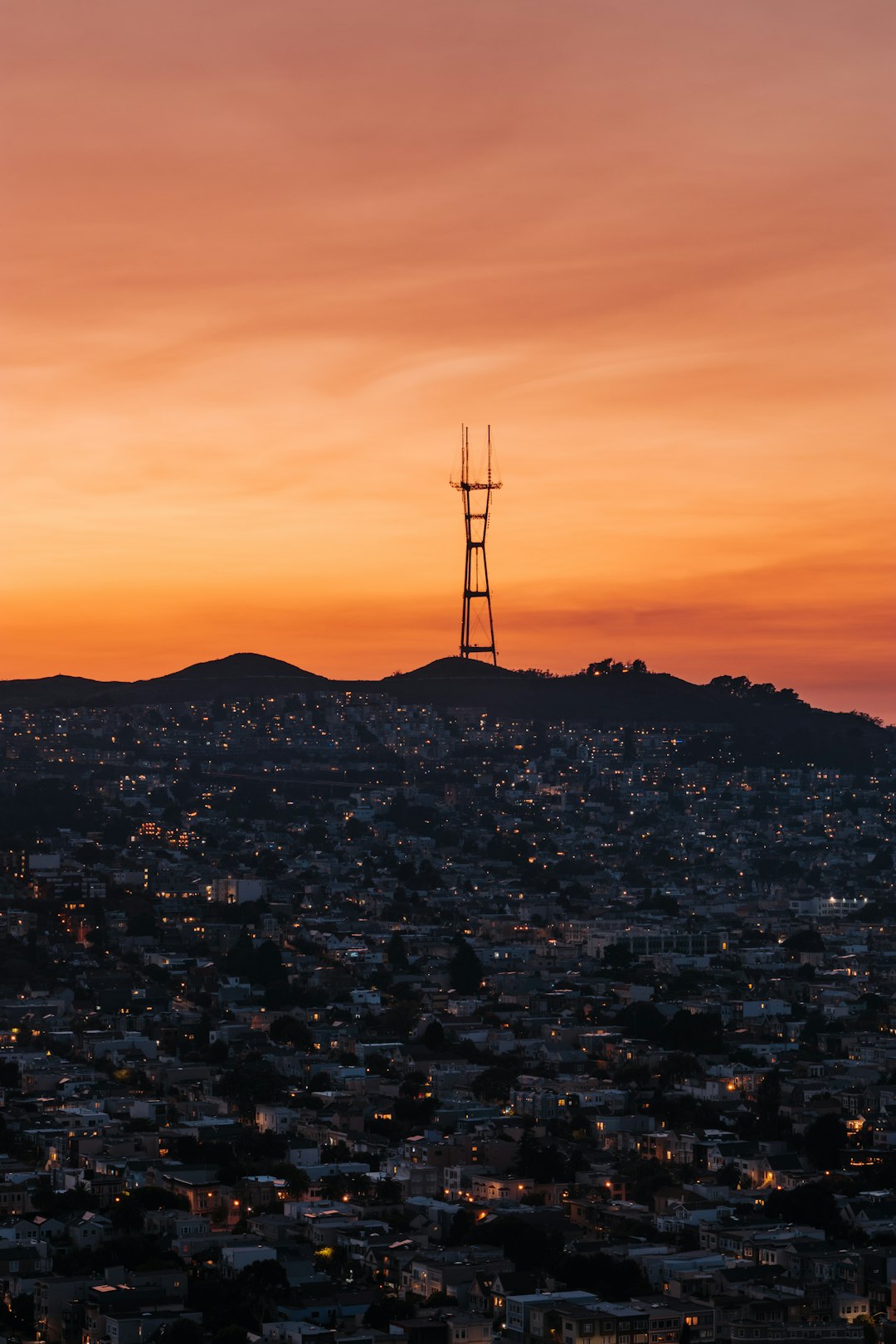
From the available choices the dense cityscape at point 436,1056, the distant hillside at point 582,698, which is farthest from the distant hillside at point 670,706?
the dense cityscape at point 436,1056

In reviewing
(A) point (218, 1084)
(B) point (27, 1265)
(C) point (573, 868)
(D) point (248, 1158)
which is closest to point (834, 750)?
(C) point (573, 868)

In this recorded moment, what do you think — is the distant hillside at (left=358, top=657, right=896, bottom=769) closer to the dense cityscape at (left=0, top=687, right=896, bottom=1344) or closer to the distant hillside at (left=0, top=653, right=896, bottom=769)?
the distant hillside at (left=0, top=653, right=896, bottom=769)

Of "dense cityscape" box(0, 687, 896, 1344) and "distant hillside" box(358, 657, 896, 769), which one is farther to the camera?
"distant hillside" box(358, 657, 896, 769)

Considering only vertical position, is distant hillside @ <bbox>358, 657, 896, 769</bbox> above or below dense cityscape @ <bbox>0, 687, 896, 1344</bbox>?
above

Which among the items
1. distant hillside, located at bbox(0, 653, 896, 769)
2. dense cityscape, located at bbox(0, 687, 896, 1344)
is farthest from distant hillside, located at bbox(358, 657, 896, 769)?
dense cityscape, located at bbox(0, 687, 896, 1344)

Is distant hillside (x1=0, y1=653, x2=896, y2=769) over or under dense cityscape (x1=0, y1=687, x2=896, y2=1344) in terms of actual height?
over

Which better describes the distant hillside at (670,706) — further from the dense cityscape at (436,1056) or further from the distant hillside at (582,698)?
the dense cityscape at (436,1056)
